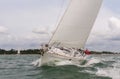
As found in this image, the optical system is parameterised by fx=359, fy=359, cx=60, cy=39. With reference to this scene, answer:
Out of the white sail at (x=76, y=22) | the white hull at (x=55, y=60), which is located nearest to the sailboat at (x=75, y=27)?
the white sail at (x=76, y=22)

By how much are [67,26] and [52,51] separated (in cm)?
491

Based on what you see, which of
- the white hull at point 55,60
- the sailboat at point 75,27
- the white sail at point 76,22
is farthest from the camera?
the white sail at point 76,22

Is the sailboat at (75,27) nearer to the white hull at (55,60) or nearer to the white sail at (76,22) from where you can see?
the white sail at (76,22)

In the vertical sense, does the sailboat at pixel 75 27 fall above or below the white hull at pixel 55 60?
above

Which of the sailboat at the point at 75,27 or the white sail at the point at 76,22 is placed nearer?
the sailboat at the point at 75,27

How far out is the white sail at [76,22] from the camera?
43062 millimetres

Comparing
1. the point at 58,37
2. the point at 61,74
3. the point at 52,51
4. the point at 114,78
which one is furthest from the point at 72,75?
the point at 58,37

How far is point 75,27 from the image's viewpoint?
143 ft

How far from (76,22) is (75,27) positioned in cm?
62

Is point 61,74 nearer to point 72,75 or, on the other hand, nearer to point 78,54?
point 72,75

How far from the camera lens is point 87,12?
144ft

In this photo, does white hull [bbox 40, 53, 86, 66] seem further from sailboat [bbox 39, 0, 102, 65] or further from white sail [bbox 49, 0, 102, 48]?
white sail [bbox 49, 0, 102, 48]

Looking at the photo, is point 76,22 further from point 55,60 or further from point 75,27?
point 55,60

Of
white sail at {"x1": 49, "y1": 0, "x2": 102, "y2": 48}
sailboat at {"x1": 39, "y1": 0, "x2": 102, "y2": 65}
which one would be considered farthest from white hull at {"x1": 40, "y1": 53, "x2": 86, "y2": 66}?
white sail at {"x1": 49, "y1": 0, "x2": 102, "y2": 48}
